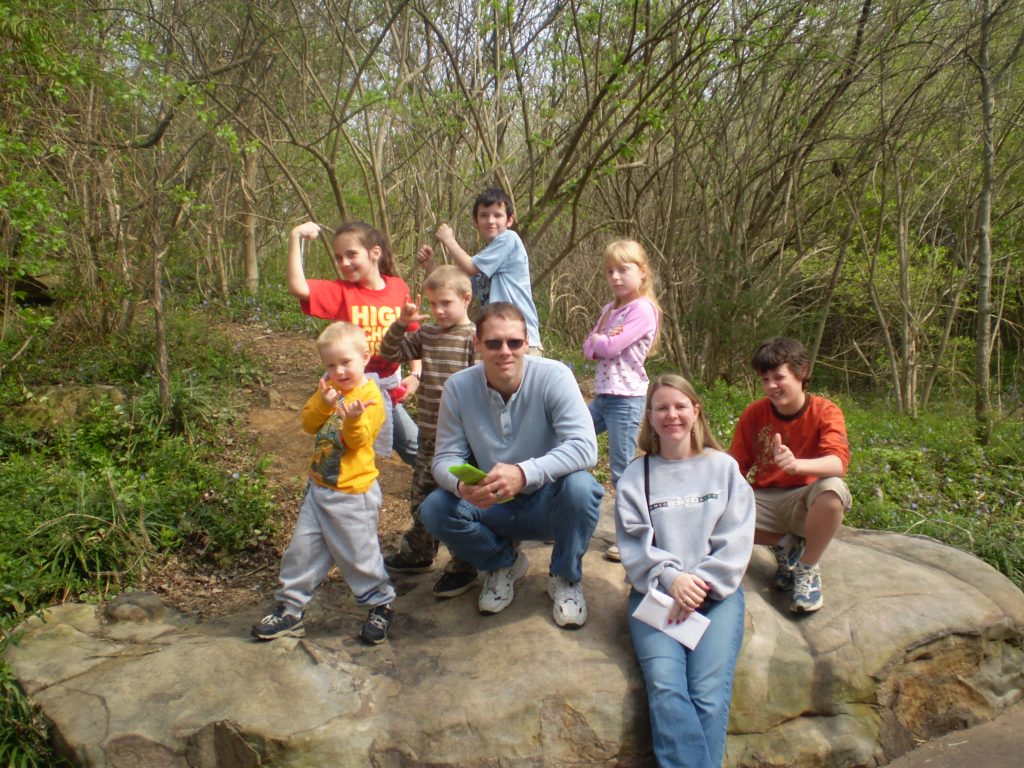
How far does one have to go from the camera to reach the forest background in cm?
466

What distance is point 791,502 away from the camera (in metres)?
3.35

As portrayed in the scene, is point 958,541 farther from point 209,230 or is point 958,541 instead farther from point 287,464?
point 209,230

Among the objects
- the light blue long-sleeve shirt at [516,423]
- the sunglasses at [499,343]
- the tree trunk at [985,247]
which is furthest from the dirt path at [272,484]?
the tree trunk at [985,247]

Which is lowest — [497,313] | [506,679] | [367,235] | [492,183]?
[506,679]

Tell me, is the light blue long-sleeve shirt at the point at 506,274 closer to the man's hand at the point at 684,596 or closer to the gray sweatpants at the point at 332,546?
the gray sweatpants at the point at 332,546

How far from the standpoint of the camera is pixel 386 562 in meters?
3.83

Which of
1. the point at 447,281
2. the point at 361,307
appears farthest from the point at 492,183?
the point at 447,281

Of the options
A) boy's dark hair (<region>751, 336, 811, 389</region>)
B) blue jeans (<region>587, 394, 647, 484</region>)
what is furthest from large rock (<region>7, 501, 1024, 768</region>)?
boy's dark hair (<region>751, 336, 811, 389</region>)

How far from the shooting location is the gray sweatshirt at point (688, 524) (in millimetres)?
2879

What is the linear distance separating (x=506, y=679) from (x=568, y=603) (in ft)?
1.34

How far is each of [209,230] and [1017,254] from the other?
9.80 meters

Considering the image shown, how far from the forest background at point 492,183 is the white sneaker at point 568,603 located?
193 centimetres

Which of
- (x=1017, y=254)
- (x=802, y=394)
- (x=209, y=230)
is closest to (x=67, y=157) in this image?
(x=209, y=230)

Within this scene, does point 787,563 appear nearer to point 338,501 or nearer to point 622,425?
point 622,425
